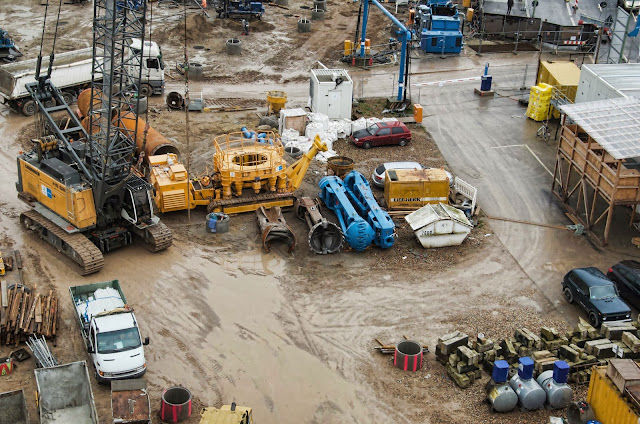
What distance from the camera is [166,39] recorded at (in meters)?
56.5

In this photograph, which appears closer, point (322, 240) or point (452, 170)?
point (322, 240)

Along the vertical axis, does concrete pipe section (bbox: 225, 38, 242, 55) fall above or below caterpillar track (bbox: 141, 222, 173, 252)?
above

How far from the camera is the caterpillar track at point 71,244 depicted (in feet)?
94.2

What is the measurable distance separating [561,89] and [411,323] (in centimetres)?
2155

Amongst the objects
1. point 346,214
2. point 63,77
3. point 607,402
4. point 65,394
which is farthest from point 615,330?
point 63,77

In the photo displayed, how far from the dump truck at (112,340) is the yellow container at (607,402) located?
1305cm

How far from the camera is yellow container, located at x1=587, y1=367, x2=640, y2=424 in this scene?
20.2 metres

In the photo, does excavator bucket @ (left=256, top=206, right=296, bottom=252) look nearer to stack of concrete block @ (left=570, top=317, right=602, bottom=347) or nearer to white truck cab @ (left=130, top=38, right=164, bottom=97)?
stack of concrete block @ (left=570, top=317, right=602, bottom=347)

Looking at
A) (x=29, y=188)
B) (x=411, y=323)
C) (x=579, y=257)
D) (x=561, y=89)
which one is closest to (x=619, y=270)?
(x=579, y=257)

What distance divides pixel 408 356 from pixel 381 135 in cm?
1826

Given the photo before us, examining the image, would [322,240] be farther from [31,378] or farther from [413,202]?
[31,378]

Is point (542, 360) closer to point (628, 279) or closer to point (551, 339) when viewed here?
point (551, 339)

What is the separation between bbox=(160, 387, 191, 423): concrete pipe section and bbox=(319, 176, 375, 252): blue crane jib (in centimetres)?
1047

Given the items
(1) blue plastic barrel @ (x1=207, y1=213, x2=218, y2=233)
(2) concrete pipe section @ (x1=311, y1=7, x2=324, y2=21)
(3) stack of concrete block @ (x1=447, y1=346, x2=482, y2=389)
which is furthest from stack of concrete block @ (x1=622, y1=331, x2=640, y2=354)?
(2) concrete pipe section @ (x1=311, y1=7, x2=324, y2=21)
